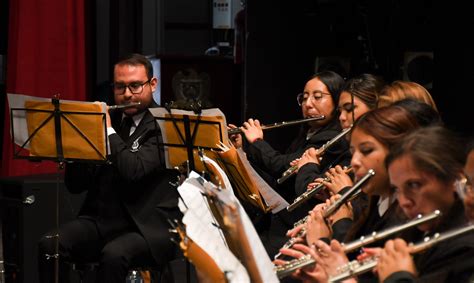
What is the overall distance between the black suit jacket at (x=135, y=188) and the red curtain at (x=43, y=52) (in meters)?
1.90

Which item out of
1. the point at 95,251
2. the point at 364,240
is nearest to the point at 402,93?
the point at 364,240

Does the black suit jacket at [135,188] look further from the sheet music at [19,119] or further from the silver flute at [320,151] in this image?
the silver flute at [320,151]

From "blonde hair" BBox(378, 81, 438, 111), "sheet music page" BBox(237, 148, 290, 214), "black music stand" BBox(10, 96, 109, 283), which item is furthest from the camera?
"black music stand" BBox(10, 96, 109, 283)

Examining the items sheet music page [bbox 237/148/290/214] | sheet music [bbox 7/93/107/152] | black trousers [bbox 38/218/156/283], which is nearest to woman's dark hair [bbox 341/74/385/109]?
sheet music page [bbox 237/148/290/214]

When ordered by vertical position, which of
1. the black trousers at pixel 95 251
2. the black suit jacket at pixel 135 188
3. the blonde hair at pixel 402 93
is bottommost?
the black trousers at pixel 95 251

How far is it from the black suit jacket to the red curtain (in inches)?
74.7

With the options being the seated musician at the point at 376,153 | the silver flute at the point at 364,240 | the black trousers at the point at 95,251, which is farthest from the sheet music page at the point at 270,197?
the silver flute at the point at 364,240

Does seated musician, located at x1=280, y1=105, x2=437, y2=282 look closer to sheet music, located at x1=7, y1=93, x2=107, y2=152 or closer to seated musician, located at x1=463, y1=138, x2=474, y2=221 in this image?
seated musician, located at x1=463, y1=138, x2=474, y2=221

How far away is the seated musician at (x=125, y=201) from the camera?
471 cm

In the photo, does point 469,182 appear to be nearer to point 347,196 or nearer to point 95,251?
point 347,196

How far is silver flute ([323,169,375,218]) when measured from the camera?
3174 mm

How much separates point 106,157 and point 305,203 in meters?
0.95

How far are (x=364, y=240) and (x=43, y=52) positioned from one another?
4580mm

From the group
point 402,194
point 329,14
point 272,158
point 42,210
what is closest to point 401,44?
point 329,14
